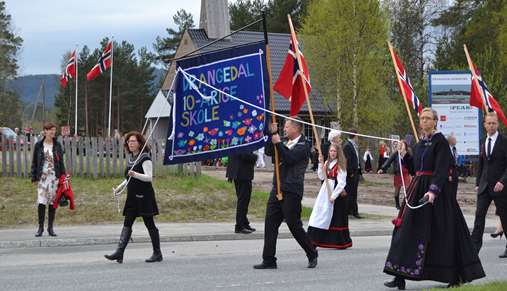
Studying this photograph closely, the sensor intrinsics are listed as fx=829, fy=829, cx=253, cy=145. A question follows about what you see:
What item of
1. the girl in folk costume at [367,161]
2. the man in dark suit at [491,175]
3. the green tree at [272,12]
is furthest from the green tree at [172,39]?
the man in dark suit at [491,175]

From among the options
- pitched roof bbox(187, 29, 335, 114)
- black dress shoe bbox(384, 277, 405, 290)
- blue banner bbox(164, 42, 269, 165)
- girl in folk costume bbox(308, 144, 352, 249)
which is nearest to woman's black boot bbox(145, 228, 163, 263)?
blue banner bbox(164, 42, 269, 165)

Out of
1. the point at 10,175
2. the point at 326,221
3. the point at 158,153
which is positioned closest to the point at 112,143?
the point at 158,153

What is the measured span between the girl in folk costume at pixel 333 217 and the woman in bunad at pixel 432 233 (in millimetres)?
3800

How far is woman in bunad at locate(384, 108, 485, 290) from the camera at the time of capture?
8336 mm

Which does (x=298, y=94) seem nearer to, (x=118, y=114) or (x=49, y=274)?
(x=49, y=274)

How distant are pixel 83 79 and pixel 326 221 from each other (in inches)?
2996

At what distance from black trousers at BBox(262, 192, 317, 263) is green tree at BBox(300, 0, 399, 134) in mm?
25802

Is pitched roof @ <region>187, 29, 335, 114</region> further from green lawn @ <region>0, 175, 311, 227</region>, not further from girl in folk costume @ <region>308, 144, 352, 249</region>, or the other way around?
girl in folk costume @ <region>308, 144, 352, 249</region>

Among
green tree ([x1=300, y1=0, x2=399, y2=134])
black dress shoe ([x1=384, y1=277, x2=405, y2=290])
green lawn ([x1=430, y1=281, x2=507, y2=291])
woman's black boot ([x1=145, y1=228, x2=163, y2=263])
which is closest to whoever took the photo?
green lawn ([x1=430, y1=281, x2=507, y2=291])

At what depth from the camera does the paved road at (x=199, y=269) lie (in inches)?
361

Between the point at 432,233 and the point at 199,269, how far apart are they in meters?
3.26

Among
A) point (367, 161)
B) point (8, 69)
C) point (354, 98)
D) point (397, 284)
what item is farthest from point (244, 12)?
point (397, 284)

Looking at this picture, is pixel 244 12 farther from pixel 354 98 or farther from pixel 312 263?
pixel 312 263

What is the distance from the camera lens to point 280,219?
10.3 m
